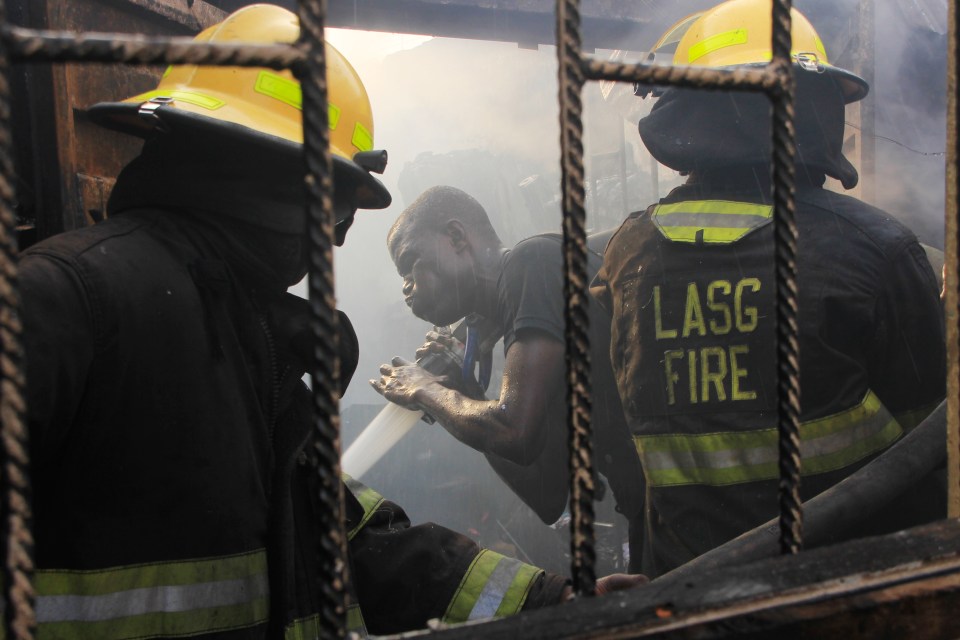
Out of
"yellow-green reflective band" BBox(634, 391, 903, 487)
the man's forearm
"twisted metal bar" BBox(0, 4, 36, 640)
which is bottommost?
the man's forearm

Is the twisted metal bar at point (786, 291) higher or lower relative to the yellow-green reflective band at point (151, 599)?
higher

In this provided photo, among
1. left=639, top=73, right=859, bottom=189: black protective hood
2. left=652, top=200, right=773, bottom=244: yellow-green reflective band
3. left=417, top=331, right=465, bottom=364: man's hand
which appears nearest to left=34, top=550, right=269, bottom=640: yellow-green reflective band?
left=652, top=200, right=773, bottom=244: yellow-green reflective band

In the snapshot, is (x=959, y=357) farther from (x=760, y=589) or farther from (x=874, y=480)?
(x=874, y=480)

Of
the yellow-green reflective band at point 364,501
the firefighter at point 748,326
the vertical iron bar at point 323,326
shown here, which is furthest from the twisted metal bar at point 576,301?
the firefighter at point 748,326

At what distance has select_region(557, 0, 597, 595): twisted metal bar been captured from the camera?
0.85 meters

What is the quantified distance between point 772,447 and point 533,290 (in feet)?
4.60

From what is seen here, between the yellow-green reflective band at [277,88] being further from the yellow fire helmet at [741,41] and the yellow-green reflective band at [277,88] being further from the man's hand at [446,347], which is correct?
the man's hand at [446,347]

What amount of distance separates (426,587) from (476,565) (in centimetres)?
16

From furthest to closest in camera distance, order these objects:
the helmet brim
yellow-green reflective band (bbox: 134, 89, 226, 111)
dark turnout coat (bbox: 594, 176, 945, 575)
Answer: dark turnout coat (bbox: 594, 176, 945, 575)
yellow-green reflective band (bbox: 134, 89, 226, 111)
the helmet brim

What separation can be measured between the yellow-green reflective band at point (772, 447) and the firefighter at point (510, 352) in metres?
0.99

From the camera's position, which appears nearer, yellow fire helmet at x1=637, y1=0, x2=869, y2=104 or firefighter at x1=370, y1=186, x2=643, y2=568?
yellow fire helmet at x1=637, y1=0, x2=869, y2=104

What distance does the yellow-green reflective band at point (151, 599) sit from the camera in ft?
4.57

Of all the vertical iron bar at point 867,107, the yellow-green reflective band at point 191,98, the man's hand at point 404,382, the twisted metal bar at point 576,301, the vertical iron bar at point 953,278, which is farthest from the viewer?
the vertical iron bar at point 867,107

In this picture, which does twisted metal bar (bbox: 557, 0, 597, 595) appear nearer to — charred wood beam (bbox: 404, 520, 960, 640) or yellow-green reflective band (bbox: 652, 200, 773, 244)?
charred wood beam (bbox: 404, 520, 960, 640)
